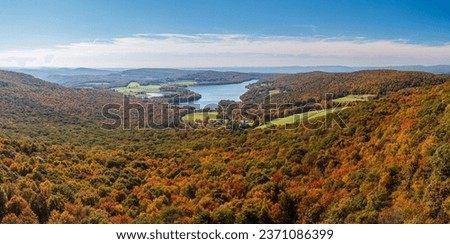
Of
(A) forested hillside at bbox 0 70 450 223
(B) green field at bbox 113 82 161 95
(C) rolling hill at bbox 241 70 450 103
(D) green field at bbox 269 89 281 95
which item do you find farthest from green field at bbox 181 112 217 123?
(D) green field at bbox 269 89 281 95

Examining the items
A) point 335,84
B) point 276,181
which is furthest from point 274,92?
point 276,181

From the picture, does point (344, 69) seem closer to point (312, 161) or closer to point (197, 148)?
point (197, 148)

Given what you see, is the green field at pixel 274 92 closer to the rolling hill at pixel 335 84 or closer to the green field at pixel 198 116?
the rolling hill at pixel 335 84

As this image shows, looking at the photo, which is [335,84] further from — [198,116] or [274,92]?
[198,116]

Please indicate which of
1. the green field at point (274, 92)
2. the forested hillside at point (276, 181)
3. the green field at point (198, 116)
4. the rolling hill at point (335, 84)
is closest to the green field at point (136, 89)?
the rolling hill at point (335, 84)

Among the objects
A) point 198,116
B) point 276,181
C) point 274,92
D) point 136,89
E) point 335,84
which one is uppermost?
point 335,84

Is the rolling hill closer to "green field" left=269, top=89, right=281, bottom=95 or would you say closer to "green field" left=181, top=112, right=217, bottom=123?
"green field" left=269, top=89, right=281, bottom=95

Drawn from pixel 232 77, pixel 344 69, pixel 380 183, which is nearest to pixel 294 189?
pixel 380 183

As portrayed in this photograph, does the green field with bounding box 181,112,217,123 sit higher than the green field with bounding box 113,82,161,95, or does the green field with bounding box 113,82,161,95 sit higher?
the green field with bounding box 113,82,161,95
